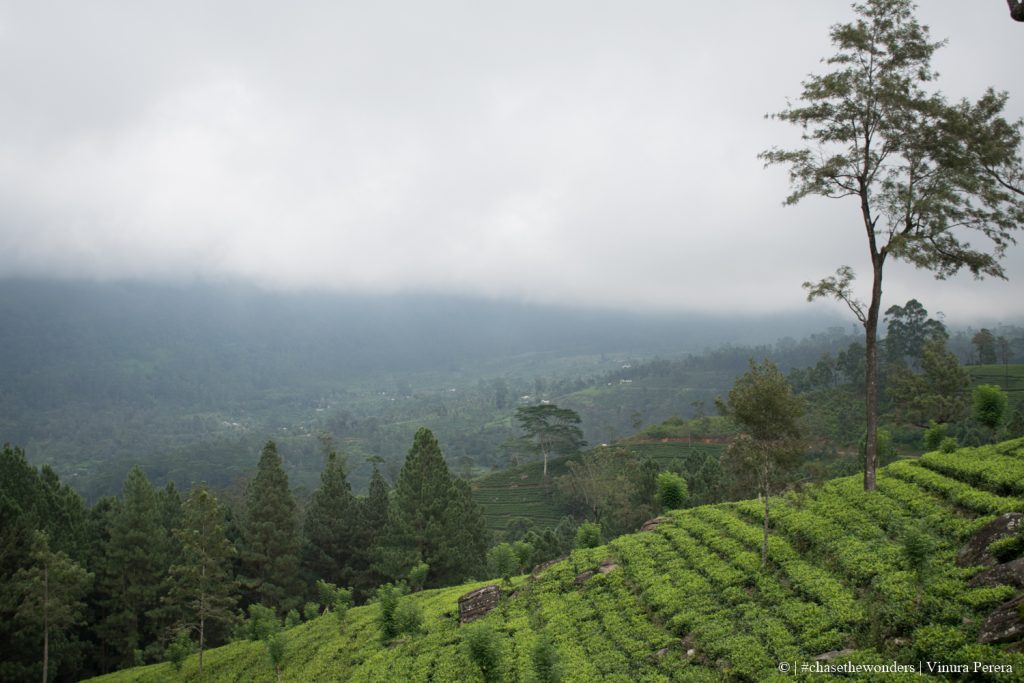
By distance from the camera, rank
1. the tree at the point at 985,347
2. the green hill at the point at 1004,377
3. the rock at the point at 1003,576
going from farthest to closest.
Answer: the tree at the point at 985,347 → the green hill at the point at 1004,377 → the rock at the point at 1003,576

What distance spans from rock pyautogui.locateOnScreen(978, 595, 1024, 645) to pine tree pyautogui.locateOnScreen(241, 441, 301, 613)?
40724 millimetres

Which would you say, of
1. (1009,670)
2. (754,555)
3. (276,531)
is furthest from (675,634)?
(276,531)

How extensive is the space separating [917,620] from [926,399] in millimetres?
46222

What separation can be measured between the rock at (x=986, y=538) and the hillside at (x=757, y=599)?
41 cm

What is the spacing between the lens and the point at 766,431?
1808cm

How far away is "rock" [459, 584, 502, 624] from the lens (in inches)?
933

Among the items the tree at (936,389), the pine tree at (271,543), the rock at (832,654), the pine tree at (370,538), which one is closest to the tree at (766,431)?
the rock at (832,654)

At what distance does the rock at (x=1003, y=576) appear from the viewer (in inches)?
→ 441

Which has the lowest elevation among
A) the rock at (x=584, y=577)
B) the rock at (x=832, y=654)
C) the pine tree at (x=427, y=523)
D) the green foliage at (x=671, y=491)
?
the pine tree at (x=427, y=523)

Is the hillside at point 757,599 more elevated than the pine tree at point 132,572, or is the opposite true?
the hillside at point 757,599

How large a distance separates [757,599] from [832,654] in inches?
150

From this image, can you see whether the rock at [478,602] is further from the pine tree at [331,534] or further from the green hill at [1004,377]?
the green hill at [1004,377]

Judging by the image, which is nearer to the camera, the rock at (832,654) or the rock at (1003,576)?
the rock at (1003,576)

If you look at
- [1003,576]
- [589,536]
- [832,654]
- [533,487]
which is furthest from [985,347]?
[832,654]
